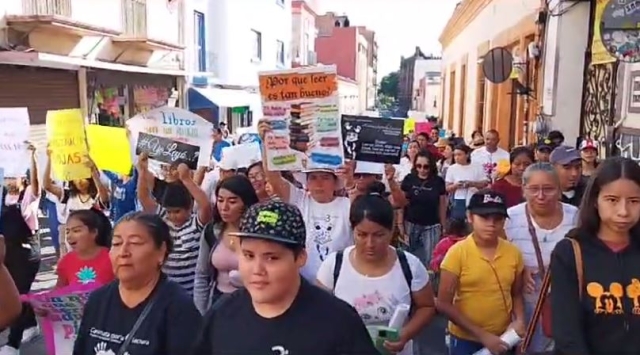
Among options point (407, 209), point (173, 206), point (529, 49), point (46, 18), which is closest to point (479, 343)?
point (173, 206)

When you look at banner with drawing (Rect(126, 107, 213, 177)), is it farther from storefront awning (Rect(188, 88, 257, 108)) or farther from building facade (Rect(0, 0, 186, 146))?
storefront awning (Rect(188, 88, 257, 108))

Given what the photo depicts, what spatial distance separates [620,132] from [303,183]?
15.9 feet

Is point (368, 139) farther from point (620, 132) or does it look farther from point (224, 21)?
point (224, 21)

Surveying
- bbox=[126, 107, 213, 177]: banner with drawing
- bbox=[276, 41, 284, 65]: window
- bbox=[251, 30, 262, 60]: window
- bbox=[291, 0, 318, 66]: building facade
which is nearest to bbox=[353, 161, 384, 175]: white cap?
bbox=[126, 107, 213, 177]: banner with drawing

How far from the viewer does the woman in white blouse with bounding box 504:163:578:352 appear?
3.74 m

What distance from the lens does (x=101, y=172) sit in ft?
21.9

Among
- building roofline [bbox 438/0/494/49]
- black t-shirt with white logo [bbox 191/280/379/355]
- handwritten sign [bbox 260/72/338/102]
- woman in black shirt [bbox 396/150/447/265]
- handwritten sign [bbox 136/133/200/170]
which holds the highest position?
building roofline [bbox 438/0/494/49]

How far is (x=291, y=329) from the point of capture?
7.02 ft

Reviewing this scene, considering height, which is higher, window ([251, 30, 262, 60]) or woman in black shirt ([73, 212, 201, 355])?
window ([251, 30, 262, 60])

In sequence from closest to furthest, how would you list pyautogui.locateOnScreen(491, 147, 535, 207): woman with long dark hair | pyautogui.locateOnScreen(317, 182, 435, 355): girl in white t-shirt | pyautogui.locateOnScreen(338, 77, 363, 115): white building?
pyautogui.locateOnScreen(317, 182, 435, 355): girl in white t-shirt
pyautogui.locateOnScreen(491, 147, 535, 207): woman with long dark hair
pyautogui.locateOnScreen(338, 77, 363, 115): white building

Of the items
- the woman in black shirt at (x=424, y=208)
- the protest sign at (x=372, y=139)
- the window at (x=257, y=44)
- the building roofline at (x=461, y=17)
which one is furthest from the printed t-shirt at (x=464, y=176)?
the window at (x=257, y=44)

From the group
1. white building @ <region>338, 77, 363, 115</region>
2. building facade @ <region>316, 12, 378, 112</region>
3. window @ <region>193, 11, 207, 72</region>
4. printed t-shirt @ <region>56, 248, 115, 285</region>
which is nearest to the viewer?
printed t-shirt @ <region>56, 248, 115, 285</region>

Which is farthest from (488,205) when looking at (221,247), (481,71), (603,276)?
(481,71)

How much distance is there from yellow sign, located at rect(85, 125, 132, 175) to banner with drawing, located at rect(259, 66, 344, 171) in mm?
1558
